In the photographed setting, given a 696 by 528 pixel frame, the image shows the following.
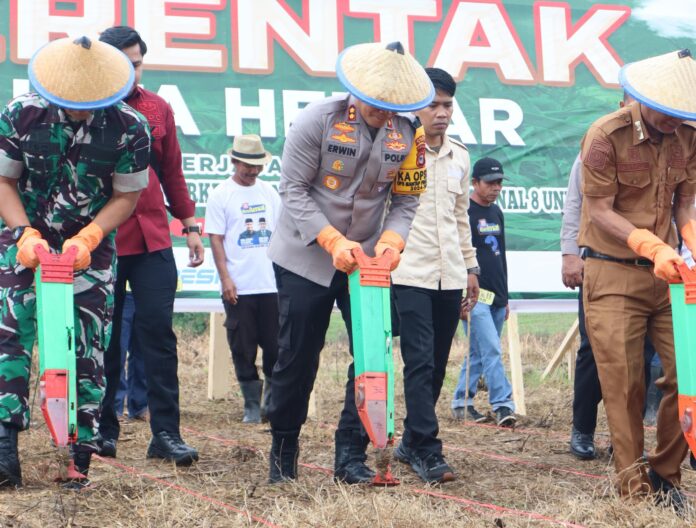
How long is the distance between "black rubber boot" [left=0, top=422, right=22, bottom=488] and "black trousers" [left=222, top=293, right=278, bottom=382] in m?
3.35

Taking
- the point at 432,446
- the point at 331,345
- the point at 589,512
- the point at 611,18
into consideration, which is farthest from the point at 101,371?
the point at 331,345

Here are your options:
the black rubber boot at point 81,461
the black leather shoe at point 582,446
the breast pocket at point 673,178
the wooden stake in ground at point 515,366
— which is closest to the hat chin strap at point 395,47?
the breast pocket at point 673,178

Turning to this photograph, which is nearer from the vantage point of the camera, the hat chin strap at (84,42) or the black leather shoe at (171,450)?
the hat chin strap at (84,42)

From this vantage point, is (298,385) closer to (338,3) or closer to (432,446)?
(432,446)

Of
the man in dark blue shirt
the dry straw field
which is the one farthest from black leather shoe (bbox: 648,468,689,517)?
the man in dark blue shirt

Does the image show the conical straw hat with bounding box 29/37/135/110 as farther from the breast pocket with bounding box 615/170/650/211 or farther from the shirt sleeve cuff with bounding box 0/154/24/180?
the breast pocket with bounding box 615/170/650/211

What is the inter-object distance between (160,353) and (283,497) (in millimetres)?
1377

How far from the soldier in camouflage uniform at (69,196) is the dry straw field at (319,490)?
0.42m

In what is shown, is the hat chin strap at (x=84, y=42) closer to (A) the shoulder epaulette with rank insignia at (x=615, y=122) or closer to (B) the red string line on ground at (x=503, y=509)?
(A) the shoulder epaulette with rank insignia at (x=615, y=122)

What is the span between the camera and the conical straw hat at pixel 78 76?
167 inches

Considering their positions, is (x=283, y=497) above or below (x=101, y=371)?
below

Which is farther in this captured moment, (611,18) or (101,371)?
(611,18)

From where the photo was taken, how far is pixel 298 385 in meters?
4.76

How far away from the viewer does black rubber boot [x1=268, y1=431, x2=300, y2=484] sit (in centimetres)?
487
